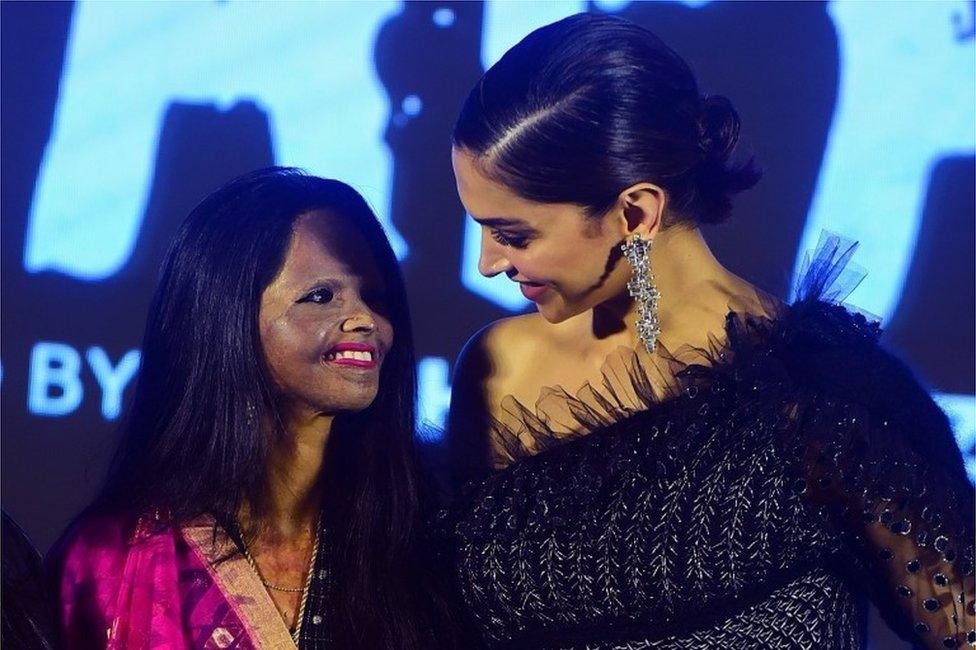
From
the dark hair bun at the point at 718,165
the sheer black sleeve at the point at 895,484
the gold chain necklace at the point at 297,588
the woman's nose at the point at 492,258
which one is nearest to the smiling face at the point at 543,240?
the woman's nose at the point at 492,258

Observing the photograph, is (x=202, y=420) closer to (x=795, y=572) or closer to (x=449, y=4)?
(x=795, y=572)

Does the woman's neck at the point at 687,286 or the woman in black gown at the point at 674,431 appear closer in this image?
the woman in black gown at the point at 674,431

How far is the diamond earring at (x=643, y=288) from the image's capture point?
1558 mm

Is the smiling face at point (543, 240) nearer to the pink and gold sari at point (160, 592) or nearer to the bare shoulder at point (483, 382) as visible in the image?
the bare shoulder at point (483, 382)

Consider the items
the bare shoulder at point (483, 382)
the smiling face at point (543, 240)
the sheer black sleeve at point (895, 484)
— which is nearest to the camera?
the sheer black sleeve at point (895, 484)

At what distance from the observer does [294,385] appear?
1563 millimetres

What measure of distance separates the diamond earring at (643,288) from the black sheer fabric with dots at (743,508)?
50 millimetres

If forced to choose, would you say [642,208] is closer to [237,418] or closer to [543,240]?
[543,240]

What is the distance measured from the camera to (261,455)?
1578mm

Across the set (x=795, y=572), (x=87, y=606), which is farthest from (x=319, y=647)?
(x=795, y=572)

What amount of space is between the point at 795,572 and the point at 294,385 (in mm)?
649

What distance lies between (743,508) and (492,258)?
1.43ft

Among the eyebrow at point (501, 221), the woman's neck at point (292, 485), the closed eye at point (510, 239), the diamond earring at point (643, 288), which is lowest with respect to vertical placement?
the woman's neck at point (292, 485)

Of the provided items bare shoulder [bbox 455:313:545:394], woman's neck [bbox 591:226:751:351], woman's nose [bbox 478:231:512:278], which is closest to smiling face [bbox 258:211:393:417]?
woman's nose [bbox 478:231:512:278]
